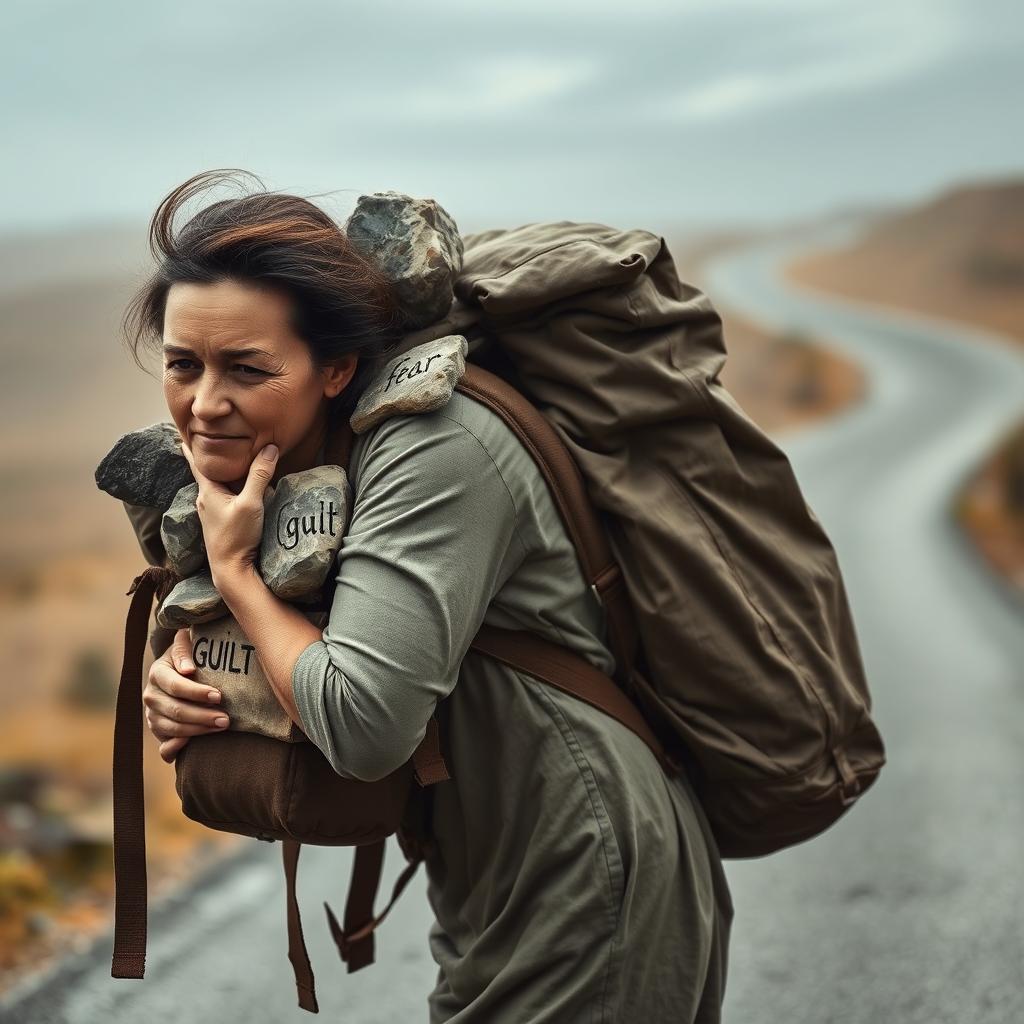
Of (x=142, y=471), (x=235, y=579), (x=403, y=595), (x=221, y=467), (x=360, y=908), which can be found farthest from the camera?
(x=360, y=908)

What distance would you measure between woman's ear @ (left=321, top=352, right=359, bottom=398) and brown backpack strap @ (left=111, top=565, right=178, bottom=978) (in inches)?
15.3

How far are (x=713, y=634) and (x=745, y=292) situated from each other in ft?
143

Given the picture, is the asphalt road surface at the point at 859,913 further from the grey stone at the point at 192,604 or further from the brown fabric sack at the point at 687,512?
the grey stone at the point at 192,604

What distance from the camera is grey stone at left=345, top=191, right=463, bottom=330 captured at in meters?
1.93

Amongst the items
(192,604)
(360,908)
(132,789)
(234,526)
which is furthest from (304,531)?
(360,908)

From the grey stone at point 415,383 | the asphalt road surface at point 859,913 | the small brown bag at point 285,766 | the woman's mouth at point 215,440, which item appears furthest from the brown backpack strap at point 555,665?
the asphalt road surface at point 859,913

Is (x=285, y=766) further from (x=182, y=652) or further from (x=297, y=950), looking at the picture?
(x=297, y=950)

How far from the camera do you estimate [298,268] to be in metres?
1.85

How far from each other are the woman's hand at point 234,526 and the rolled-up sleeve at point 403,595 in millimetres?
141

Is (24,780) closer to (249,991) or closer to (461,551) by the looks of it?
(249,991)

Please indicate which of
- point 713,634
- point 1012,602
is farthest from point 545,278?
point 1012,602

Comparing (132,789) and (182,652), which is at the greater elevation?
(182,652)

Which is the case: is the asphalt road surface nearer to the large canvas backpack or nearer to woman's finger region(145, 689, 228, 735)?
the large canvas backpack

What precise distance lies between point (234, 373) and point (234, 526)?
23 cm
